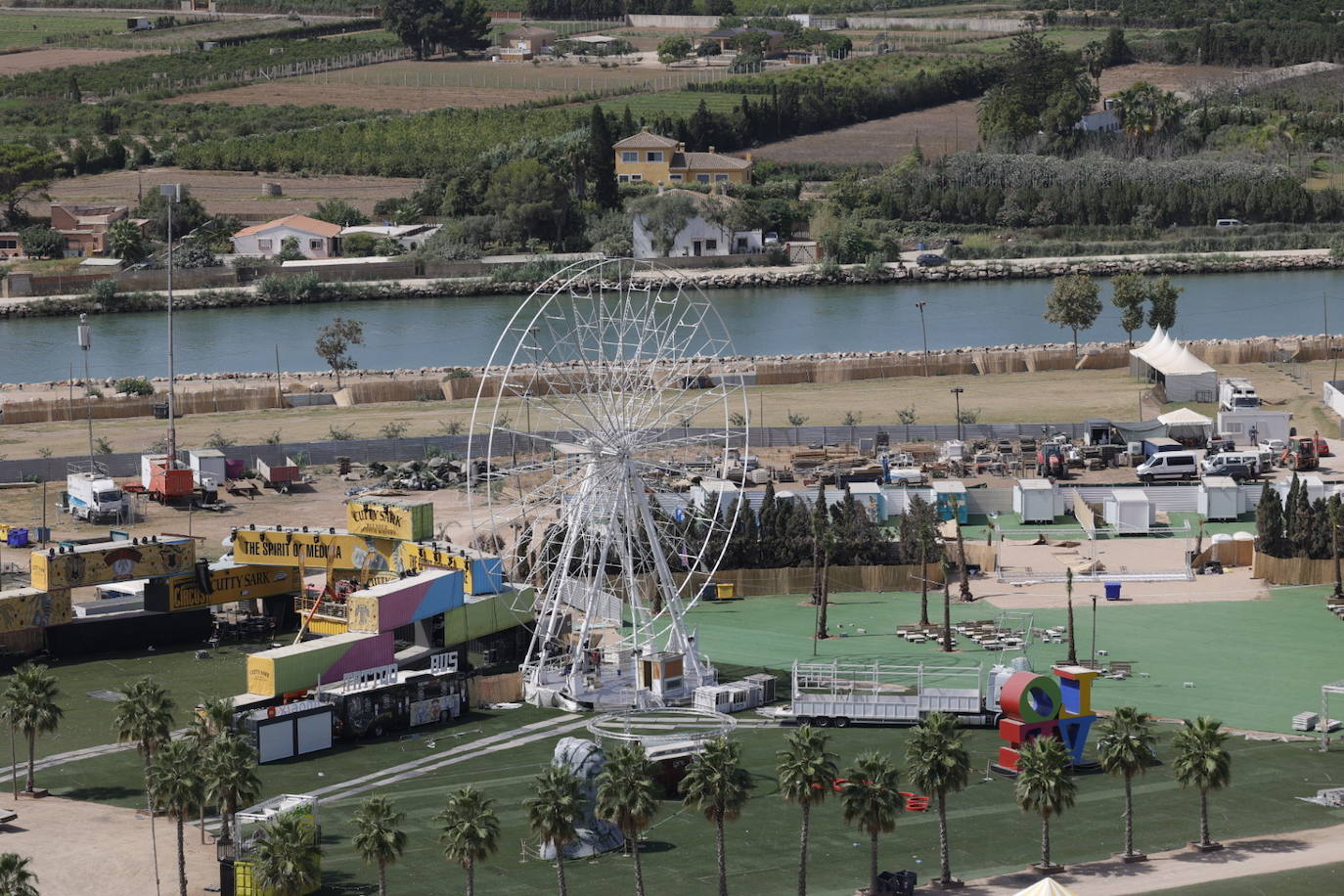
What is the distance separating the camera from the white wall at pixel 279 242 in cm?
13950

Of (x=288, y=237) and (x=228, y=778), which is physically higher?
(x=288, y=237)

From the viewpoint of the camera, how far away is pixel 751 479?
69.5m

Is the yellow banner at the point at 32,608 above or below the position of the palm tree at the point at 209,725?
above

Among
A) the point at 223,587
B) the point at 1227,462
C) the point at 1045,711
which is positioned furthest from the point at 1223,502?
the point at 223,587

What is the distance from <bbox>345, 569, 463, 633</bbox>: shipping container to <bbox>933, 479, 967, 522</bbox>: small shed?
17.7m

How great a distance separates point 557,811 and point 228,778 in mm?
5791

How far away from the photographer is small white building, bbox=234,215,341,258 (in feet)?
458

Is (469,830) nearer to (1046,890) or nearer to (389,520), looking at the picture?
(1046,890)

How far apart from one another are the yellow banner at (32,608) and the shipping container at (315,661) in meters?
7.57

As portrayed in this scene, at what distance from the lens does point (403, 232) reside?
144m

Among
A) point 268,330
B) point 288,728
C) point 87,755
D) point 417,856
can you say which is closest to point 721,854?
point 417,856

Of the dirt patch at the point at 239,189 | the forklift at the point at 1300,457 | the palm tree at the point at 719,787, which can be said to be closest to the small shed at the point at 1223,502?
the forklift at the point at 1300,457

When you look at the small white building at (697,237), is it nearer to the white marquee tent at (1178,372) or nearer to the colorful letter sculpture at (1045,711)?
the white marquee tent at (1178,372)

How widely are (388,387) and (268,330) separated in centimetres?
3556
